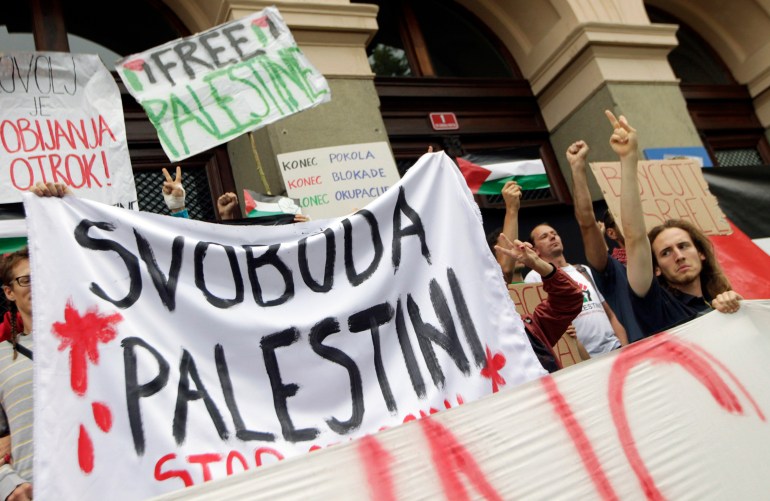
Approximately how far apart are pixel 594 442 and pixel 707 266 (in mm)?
1440

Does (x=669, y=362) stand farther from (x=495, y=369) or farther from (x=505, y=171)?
(x=505, y=171)

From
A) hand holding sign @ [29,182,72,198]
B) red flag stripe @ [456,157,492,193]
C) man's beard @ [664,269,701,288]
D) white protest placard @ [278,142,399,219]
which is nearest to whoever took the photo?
hand holding sign @ [29,182,72,198]

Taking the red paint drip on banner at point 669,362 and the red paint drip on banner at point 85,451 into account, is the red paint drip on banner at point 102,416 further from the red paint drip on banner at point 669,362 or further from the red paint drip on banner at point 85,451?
the red paint drip on banner at point 669,362

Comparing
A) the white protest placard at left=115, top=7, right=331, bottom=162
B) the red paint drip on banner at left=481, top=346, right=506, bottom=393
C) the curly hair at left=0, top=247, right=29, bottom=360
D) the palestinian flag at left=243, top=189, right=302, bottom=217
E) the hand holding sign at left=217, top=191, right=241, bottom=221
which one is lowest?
the red paint drip on banner at left=481, top=346, right=506, bottom=393

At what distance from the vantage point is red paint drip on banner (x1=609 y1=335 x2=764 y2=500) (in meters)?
2.15

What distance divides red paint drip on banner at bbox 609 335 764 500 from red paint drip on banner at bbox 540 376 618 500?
0.42ft

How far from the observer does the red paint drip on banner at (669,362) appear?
2148 millimetres

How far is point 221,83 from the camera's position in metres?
3.98

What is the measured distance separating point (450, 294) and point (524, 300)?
3.98 ft

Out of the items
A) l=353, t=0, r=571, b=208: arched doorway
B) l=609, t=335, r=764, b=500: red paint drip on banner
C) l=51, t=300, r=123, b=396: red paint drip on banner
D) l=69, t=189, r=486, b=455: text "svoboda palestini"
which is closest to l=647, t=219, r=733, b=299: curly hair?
l=609, t=335, r=764, b=500: red paint drip on banner

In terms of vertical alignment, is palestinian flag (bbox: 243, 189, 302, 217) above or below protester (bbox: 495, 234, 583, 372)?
above

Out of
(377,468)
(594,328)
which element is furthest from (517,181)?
(377,468)

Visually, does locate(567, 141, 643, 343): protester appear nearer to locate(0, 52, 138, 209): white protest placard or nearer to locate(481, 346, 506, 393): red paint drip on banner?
locate(481, 346, 506, 393): red paint drip on banner

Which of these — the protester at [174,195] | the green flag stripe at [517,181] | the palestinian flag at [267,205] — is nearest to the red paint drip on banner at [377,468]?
the protester at [174,195]
